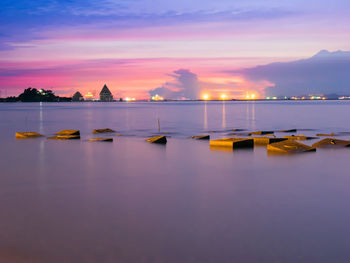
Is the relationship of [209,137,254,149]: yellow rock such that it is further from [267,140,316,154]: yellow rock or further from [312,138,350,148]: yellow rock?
[312,138,350,148]: yellow rock

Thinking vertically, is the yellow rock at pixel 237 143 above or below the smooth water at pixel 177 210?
above

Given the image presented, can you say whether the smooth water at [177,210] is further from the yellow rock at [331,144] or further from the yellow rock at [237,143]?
the yellow rock at [331,144]

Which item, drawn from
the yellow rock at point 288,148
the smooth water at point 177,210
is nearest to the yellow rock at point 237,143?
the yellow rock at point 288,148

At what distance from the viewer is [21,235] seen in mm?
8750

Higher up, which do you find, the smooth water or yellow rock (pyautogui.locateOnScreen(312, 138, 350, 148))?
yellow rock (pyautogui.locateOnScreen(312, 138, 350, 148))

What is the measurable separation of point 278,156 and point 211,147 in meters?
4.99

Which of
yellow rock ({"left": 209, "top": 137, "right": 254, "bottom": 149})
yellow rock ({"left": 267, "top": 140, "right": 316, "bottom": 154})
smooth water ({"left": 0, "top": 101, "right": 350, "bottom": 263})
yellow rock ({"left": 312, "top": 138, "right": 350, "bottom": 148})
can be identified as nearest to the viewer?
smooth water ({"left": 0, "top": 101, "right": 350, "bottom": 263})

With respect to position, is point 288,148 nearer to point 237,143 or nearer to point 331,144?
point 237,143

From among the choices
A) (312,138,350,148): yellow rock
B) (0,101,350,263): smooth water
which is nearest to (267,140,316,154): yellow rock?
(0,101,350,263): smooth water

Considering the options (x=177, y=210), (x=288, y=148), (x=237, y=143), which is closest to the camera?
(x=177, y=210)

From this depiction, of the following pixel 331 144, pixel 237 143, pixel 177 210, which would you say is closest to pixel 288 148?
pixel 237 143

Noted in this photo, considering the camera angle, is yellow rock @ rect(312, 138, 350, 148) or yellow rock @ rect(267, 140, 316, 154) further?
yellow rock @ rect(312, 138, 350, 148)

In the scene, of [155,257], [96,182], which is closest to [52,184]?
[96,182]

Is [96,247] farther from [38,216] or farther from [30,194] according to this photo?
[30,194]
